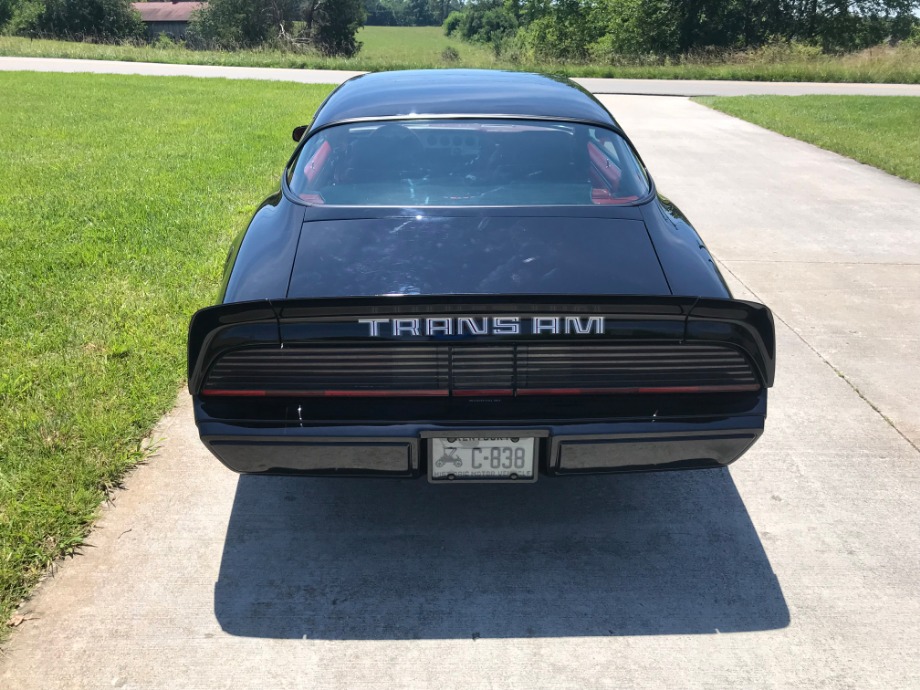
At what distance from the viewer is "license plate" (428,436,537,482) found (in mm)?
2531

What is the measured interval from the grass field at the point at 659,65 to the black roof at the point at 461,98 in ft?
69.5

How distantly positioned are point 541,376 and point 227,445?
103 cm

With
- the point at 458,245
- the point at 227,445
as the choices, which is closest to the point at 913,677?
the point at 458,245

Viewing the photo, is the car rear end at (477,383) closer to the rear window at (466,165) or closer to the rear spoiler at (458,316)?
the rear spoiler at (458,316)

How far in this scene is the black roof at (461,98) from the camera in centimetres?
368

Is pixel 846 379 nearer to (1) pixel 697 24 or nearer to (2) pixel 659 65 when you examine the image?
(2) pixel 659 65

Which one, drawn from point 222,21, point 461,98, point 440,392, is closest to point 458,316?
point 440,392

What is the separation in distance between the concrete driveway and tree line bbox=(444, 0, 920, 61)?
3247cm

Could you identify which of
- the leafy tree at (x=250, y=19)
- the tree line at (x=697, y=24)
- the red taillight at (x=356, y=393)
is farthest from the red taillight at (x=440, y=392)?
the leafy tree at (x=250, y=19)

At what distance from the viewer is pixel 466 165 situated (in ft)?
11.3

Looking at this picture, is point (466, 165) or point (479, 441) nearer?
point (479, 441)

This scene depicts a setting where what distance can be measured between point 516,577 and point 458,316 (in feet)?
3.28

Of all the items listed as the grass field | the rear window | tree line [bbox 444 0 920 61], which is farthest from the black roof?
tree line [bbox 444 0 920 61]

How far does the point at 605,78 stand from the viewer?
25.0 m
